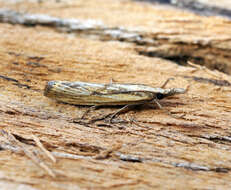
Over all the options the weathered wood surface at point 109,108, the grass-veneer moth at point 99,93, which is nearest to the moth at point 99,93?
the grass-veneer moth at point 99,93

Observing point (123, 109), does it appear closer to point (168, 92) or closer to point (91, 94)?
point (91, 94)

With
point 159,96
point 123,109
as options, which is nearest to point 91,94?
point 123,109

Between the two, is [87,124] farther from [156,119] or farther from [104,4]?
[104,4]

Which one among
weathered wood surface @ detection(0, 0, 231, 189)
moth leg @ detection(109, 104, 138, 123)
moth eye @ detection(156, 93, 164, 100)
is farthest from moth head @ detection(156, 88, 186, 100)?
moth leg @ detection(109, 104, 138, 123)

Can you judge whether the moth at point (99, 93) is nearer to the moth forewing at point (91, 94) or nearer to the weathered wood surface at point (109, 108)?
the moth forewing at point (91, 94)

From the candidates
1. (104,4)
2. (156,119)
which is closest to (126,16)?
(104,4)
